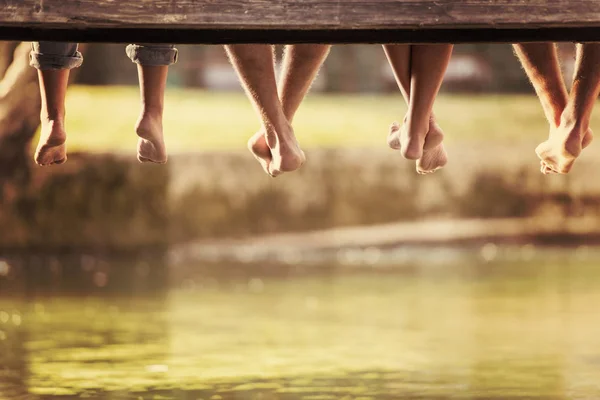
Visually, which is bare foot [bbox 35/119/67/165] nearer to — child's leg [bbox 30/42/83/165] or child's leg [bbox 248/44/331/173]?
child's leg [bbox 30/42/83/165]

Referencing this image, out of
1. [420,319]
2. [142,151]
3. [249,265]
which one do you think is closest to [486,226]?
[249,265]

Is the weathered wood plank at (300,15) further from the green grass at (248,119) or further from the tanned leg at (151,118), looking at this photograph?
the green grass at (248,119)

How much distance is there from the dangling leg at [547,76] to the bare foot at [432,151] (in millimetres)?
297

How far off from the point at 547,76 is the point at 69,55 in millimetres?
1345

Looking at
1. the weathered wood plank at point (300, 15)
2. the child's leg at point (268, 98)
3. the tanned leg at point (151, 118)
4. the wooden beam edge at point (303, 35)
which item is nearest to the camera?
the weathered wood plank at point (300, 15)

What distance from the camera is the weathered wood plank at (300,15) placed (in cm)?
287

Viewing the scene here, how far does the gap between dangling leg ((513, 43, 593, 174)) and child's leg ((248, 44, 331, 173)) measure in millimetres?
565

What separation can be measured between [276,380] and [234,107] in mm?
7788

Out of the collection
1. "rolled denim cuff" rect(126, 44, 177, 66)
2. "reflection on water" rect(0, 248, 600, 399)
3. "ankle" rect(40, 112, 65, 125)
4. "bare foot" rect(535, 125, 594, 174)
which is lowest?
"reflection on water" rect(0, 248, 600, 399)

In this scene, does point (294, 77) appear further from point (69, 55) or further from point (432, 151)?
point (69, 55)

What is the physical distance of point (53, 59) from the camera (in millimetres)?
3672

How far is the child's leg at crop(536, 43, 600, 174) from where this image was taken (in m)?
3.54

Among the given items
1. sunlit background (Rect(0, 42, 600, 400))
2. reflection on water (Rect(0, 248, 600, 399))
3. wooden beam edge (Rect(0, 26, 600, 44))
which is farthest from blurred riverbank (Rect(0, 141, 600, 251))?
wooden beam edge (Rect(0, 26, 600, 44))

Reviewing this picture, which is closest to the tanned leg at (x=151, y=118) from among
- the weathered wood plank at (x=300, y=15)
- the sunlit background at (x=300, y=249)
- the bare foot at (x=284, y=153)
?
the bare foot at (x=284, y=153)
